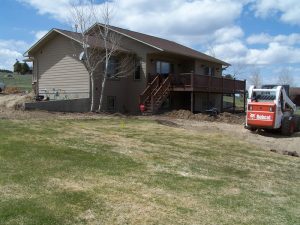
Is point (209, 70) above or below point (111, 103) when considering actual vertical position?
above

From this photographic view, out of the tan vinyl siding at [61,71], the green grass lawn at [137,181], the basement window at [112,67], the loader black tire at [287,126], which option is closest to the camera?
the green grass lawn at [137,181]

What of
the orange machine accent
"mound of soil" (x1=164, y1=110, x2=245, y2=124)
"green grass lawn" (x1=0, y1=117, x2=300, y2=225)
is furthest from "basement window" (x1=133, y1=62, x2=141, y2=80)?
"green grass lawn" (x1=0, y1=117, x2=300, y2=225)

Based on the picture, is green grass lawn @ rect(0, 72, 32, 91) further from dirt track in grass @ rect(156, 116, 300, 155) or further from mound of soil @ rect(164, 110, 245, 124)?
dirt track in grass @ rect(156, 116, 300, 155)

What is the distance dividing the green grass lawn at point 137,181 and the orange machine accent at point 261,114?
171 inches

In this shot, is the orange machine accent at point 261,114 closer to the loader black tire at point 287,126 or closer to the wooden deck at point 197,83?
the loader black tire at point 287,126

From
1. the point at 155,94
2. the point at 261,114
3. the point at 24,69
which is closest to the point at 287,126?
the point at 261,114

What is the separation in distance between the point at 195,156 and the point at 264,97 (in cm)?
825

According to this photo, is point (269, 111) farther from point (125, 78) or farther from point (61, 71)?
point (61, 71)

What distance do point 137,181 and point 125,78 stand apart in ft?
66.9

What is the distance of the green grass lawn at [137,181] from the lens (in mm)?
6320

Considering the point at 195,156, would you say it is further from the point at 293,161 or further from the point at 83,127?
the point at 83,127

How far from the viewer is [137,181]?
8.22m

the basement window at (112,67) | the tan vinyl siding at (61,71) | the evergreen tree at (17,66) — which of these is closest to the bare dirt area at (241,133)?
the basement window at (112,67)

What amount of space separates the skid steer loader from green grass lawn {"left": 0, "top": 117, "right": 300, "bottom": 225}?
4.41m
